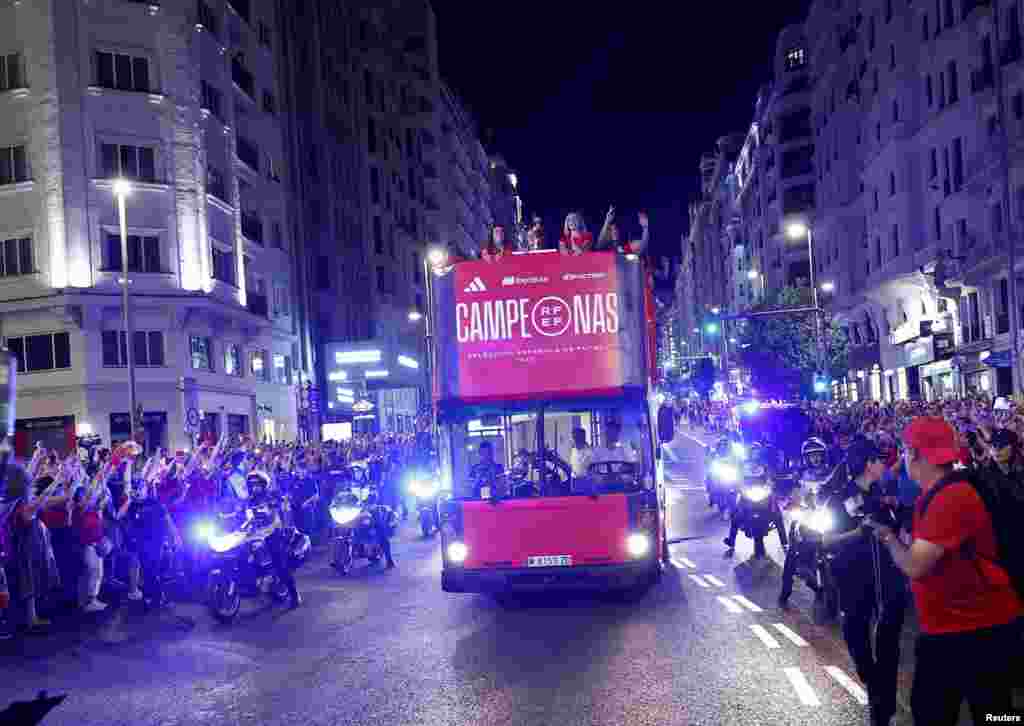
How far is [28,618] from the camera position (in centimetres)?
1215

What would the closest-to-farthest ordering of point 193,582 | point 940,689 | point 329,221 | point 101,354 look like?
1. point 940,689
2. point 193,582
3. point 101,354
4. point 329,221

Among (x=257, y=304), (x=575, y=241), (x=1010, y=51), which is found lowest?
(x=575, y=241)

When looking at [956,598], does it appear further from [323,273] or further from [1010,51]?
Answer: [323,273]

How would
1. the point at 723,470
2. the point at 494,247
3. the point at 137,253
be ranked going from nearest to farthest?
the point at 494,247
the point at 723,470
the point at 137,253

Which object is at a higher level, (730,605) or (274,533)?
(274,533)

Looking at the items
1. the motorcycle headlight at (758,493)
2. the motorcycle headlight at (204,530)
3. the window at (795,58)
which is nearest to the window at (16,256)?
the motorcycle headlight at (204,530)

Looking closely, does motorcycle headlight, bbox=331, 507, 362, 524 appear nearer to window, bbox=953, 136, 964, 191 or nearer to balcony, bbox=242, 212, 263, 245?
balcony, bbox=242, 212, 263, 245

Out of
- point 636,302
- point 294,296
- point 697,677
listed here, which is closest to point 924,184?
point 294,296

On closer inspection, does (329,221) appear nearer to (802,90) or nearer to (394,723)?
(802,90)

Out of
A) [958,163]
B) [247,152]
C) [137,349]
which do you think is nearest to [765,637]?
[137,349]

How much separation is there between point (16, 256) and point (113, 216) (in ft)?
10.6

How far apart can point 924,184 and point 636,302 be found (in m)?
38.6

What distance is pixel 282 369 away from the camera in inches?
1889


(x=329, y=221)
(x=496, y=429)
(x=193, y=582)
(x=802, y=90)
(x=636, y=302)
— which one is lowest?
(x=193, y=582)
